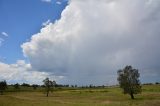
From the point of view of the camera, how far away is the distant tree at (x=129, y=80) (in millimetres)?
99375

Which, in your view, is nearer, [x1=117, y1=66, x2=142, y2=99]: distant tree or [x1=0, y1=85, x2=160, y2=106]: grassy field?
[x1=0, y1=85, x2=160, y2=106]: grassy field

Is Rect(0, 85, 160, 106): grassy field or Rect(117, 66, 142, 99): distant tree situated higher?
Rect(117, 66, 142, 99): distant tree

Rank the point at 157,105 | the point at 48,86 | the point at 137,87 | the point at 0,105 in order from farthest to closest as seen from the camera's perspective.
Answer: the point at 48,86, the point at 137,87, the point at 157,105, the point at 0,105

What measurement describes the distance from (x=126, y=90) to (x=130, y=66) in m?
8.71

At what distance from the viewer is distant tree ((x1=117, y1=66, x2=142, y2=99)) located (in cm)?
9938

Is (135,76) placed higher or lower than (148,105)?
higher

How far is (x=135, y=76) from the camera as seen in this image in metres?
102

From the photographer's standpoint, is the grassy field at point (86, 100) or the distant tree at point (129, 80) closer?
the grassy field at point (86, 100)

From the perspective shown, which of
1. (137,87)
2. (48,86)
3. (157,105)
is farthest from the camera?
(48,86)

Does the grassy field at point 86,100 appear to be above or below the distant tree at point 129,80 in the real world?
below

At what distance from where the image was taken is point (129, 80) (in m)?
101

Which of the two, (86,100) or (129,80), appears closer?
(86,100)

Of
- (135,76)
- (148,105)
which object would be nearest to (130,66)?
(135,76)

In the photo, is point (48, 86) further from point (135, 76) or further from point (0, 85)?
point (135, 76)
